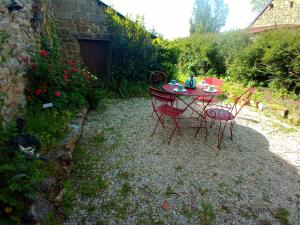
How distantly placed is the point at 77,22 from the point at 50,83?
3584mm

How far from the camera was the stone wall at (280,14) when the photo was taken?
11430mm

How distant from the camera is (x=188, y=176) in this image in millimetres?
2775

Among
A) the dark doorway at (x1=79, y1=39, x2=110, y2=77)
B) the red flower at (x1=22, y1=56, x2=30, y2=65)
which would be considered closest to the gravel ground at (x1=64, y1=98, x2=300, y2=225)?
the red flower at (x1=22, y1=56, x2=30, y2=65)

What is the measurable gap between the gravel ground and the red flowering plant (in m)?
0.67

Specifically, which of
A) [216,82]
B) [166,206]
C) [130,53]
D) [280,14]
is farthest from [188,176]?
[280,14]

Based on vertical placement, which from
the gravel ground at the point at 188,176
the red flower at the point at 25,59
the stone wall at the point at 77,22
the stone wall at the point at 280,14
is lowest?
the gravel ground at the point at 188,176

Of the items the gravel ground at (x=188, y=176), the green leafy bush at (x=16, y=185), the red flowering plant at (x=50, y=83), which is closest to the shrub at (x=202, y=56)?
the gravel ground at (x=188, y=176)

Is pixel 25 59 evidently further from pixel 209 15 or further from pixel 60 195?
pixel 209 15

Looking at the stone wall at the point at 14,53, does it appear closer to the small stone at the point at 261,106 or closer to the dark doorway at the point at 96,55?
the dark doorway at the point at 96,55

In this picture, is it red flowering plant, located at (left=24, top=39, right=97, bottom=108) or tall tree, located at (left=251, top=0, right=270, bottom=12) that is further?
tall tree, located at (left=251, top=0, right=270, bottom=12)

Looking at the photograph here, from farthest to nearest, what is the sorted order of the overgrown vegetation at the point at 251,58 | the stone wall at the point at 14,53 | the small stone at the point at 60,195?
the overgrown vegetation at the point at 251,58
the stone wall at the point at 14,53
the small stone at the point at 60,195

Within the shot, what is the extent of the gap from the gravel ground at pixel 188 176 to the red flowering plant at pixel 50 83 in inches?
26.3

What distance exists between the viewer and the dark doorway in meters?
6.82

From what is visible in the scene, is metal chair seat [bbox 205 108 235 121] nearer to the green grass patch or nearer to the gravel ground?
the gravel ground
